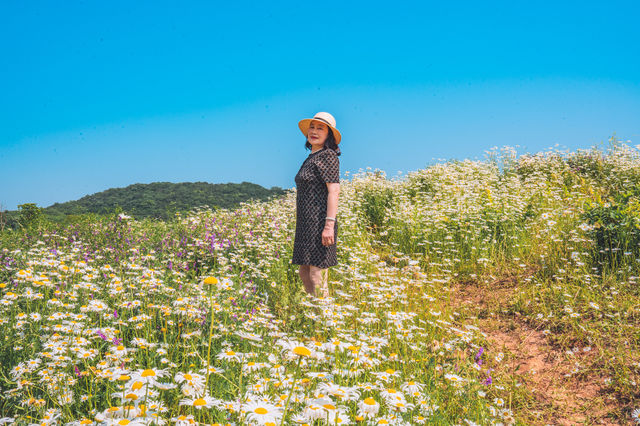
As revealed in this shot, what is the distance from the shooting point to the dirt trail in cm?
328

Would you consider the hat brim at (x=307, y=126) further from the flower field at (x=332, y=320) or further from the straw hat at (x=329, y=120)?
the flower field at (x=332, y=320)

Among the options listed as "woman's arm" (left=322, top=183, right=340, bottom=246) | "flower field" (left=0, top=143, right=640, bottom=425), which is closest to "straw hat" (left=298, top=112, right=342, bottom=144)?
"woman's arm" (left=322, top=183, right=340, bottom=246)

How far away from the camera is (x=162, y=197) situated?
59.5 ft

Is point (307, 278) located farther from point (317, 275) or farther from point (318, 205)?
point (318, 205)

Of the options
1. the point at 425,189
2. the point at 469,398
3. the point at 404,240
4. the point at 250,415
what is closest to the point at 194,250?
the point at 404,240

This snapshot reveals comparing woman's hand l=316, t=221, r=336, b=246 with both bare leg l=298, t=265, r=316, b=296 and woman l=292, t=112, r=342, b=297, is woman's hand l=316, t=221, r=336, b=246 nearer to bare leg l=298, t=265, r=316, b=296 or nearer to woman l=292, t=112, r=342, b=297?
woman l=292, t=112, r=342, b=297

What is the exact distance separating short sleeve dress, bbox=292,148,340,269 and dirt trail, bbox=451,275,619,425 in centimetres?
182

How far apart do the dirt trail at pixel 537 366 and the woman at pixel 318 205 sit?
1774 millimetres

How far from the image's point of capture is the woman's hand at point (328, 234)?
14.3 feet

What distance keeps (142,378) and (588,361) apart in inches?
161

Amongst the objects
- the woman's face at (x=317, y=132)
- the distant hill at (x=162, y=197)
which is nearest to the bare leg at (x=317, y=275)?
the woman's face at (x=317, y=132)

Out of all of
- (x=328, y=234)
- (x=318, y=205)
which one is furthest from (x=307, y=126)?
(x=328, y=234)

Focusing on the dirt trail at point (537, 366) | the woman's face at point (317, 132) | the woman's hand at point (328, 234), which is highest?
the woman's face at point (317, 132)

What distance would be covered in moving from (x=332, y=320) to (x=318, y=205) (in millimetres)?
1761
